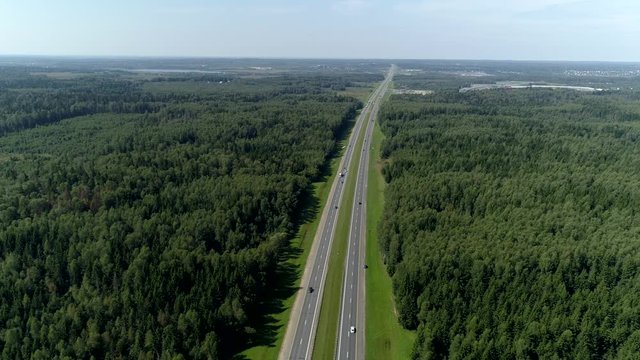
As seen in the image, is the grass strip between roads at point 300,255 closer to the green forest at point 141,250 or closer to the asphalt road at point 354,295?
the green forest at point 141,250

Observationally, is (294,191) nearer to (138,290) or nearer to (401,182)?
(401,182)

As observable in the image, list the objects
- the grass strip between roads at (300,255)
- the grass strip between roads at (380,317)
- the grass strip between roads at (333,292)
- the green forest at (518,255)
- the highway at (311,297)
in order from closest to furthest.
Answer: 1. the green forest at (518,255)
2. the grass strip between roads at (300,255)
3. the grass strip between roads at (380,317)
4. the grass strip between roads at (333,292)
5. the highway at (311,297)

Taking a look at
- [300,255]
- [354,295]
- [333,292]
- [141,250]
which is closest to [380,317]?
[354,295]

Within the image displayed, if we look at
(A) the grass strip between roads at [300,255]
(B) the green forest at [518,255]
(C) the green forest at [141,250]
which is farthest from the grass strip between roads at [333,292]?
(C) the green forest at [141,250]

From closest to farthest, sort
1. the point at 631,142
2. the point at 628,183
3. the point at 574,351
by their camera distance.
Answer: the point at 574,351 < the point at 628,183 < the point at 631,142

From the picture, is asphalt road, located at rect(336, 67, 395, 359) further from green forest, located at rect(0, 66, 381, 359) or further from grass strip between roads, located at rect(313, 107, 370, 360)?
green forest, located at rect(0, 66, 381, 359)

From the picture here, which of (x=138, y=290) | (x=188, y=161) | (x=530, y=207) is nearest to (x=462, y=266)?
(x=530, y=207)

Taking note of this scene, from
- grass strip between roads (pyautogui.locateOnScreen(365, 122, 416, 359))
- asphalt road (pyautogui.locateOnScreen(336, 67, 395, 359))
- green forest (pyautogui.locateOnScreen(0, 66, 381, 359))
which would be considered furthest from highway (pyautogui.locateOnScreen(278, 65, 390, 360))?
grass strip between roads (pyautogui.locateOnScreen(365, 122, 416, 359))
